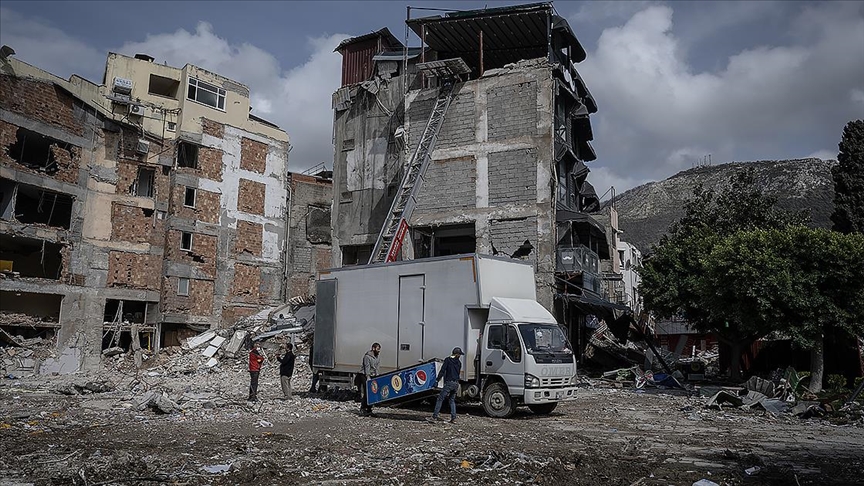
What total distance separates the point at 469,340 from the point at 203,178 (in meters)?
27.7

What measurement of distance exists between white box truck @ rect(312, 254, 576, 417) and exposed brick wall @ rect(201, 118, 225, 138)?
24.7m

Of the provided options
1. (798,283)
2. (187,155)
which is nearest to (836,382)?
(798,283)

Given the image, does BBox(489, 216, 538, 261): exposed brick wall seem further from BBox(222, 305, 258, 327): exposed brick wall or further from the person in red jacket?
BBox(222, 305, 258, 327): exposed brick wall

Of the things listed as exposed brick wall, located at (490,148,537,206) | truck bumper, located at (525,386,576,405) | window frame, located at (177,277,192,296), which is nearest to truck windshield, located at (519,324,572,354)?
truck bumper, located at (525,386,576,405)

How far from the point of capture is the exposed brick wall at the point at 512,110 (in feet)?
94.4

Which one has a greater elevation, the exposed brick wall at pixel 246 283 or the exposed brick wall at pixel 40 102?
the exposed brick wall at pixel 40 102

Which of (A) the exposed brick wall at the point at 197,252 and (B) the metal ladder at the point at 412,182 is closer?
(B) the metal ladder at the point at 412,182

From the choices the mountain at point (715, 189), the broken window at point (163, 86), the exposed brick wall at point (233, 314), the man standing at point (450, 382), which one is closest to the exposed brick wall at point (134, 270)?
the exposed brick wall at point (233, 314)

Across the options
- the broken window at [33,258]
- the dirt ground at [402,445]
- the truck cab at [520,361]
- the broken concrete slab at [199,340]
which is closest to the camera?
the dirt ground at [402,445]

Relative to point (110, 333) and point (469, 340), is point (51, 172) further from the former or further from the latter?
point (469, 340)

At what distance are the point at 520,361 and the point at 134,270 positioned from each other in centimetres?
2682

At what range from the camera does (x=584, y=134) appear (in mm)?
36375

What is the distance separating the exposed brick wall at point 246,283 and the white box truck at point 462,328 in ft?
75.6

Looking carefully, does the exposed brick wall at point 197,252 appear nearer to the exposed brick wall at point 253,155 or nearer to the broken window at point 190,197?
the broken window at point 190,197
